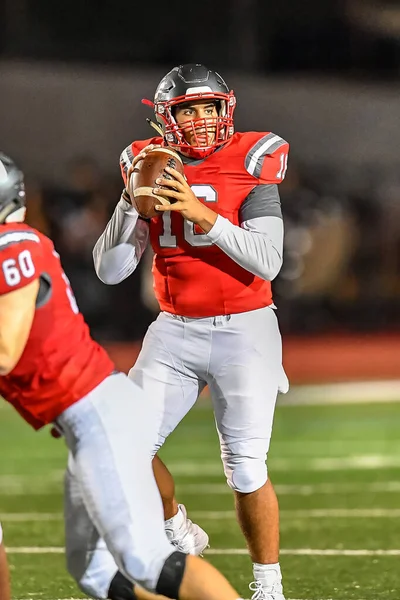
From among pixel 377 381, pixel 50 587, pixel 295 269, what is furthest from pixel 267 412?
pixel 295 269

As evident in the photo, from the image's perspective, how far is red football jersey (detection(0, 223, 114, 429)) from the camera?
9.39ft

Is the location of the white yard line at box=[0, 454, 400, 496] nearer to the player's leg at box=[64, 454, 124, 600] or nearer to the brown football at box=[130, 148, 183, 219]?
the brown football at box=[130, 148, 183, 219]

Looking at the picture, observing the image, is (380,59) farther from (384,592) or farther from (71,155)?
(384,592)

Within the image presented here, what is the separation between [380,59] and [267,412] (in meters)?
11.3

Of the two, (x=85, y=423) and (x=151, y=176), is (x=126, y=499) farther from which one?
(x=151, y=176)

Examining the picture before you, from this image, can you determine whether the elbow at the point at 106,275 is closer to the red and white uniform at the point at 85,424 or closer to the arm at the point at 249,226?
the arm at the point at 249,226

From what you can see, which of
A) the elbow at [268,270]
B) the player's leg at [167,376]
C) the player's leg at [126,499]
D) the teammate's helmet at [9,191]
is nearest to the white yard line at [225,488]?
the player's leg at [167,376]

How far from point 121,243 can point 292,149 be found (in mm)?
10314

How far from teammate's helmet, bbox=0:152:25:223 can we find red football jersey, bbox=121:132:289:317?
0.86m

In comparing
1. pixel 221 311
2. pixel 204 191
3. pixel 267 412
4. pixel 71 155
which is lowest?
pixel 71 155

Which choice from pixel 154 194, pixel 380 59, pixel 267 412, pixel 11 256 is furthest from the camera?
pixel 380 59

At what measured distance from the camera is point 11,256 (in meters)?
2.82

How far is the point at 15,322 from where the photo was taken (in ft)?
9.11

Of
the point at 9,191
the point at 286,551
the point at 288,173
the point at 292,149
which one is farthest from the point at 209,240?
the point at 292,149
